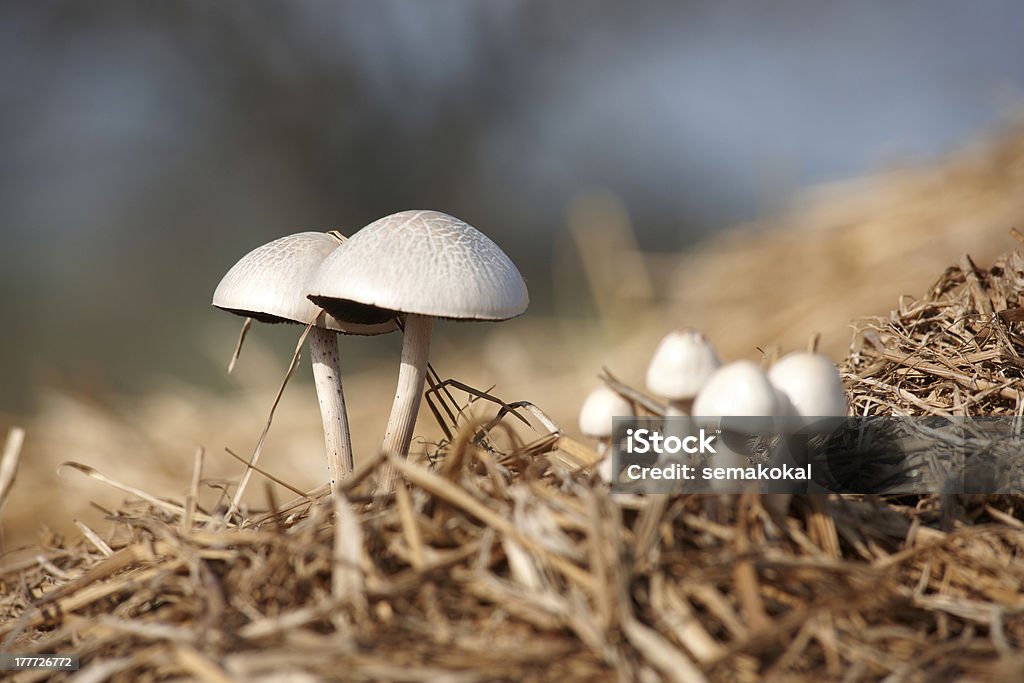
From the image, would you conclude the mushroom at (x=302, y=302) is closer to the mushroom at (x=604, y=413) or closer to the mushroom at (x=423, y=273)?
the mushroom at (x=423, y=273)

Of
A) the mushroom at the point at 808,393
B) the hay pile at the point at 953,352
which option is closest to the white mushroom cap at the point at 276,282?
the mushroom at the point at 808,393

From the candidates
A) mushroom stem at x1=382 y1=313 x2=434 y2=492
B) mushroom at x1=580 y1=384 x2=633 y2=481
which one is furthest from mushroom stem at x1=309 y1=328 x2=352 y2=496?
mushroom at x1=580 y1=384 x2=633 y2=481

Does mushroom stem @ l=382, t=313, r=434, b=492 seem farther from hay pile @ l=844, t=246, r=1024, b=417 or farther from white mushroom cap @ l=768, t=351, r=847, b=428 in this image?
hay pile @ l=844, t=246, r=1024, b=417

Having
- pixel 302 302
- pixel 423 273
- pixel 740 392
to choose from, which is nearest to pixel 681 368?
pixel 740 392

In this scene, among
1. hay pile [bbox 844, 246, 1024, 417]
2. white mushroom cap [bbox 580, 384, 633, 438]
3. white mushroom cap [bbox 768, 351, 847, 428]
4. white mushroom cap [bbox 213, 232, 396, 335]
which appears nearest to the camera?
white mushroom cap [bbox 768, 351, 847, 428]

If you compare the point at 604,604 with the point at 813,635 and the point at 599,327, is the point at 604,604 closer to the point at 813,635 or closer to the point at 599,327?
the point at 813,635

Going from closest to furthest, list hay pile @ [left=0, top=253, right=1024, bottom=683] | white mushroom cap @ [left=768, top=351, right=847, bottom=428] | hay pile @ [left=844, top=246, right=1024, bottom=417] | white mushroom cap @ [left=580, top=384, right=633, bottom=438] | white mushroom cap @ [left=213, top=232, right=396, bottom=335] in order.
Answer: hay pile @ [left=0, top=253, right=1024, bottom=683] < white mushroom cap @ [left=768, top=351, right=847, bottom=428] < white mushroom cap @ [left=580, top=384, right=633, bottom=438] < white mushroom cap @ [left=213, top=232, right=396, bottom=335] < hay pile @ [left=844, top=246, right=1024, bottom=417]

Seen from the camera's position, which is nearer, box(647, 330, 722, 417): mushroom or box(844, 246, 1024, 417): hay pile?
box(647, 330, 722, 417): mushroom
